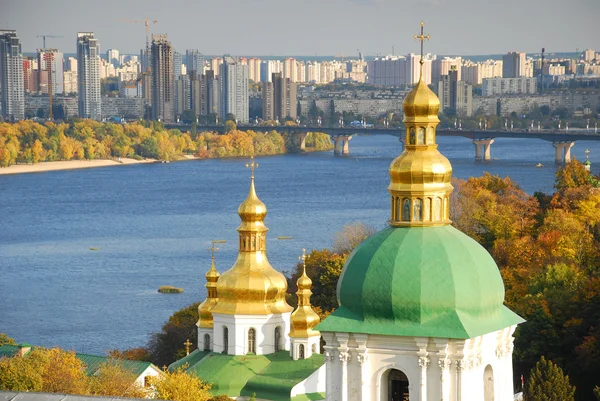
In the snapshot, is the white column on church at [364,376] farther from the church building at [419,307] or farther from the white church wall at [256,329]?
the white church wall at [256,329]

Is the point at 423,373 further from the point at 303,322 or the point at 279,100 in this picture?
the point at 279,100

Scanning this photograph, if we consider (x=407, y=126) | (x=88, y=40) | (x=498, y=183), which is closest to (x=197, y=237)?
(x=498, y=183)

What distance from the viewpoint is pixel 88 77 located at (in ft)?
283

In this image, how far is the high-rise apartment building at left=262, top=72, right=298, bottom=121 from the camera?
81.2 meters

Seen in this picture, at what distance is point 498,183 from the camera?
82.8 feet

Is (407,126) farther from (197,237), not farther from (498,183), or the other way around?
(197,237)

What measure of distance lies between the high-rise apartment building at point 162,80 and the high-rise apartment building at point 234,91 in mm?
2304

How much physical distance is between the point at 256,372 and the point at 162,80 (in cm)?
7117

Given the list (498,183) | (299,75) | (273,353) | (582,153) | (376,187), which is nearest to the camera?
(273,353)

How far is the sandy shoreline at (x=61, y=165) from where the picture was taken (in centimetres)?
5372

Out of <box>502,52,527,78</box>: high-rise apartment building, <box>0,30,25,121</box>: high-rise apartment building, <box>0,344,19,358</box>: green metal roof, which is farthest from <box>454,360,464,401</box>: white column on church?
<box>502,52,527,78</box>: high-rise apartment building

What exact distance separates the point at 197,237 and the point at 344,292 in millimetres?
22999

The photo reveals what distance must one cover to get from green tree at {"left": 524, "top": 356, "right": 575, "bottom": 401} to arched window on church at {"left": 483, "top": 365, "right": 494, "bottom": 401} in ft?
19.2

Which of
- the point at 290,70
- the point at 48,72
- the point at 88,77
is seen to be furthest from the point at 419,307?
the point at 290,70
